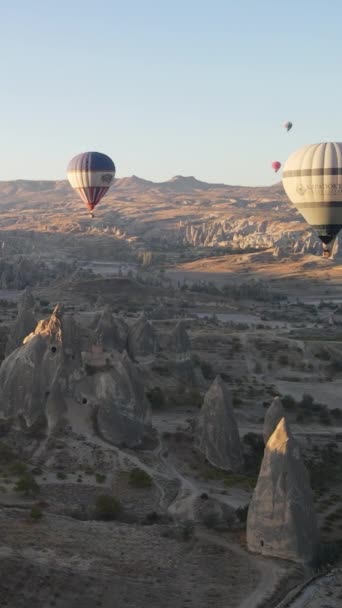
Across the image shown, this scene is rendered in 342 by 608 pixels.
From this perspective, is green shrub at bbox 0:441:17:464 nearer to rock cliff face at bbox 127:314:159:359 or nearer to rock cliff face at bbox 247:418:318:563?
rock cliff face at bbox 247:418:318:563

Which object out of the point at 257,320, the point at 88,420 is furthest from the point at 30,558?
the point at 257,320

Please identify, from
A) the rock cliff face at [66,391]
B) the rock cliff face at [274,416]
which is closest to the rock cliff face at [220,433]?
the rock cliff face at [274,416]

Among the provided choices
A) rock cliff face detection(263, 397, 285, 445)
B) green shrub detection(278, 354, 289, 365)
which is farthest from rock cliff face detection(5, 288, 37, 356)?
green shrub detection(278, 354, 289, 365)

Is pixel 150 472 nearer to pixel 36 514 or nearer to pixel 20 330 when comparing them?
pixel 36 514

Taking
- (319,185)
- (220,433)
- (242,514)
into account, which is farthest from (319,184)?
(242,514)

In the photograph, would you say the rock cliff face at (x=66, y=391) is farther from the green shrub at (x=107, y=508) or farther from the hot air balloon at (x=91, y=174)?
the hot air balloon at (x=91, y=174)

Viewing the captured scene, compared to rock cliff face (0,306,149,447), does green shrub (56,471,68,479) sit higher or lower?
lower
